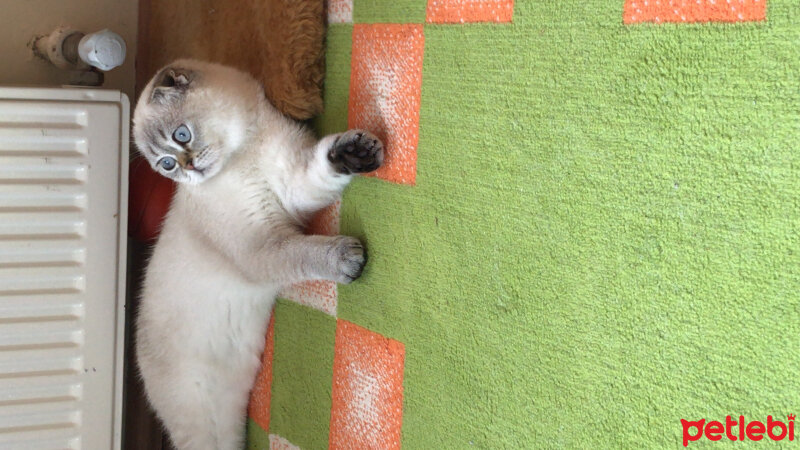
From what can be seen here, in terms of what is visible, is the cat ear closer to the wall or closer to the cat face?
the cat face

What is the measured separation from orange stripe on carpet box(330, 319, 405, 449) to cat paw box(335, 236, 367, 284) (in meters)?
0.12

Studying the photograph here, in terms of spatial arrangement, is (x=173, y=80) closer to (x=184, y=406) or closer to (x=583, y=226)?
(x=184, y=406)

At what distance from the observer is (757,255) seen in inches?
30.6

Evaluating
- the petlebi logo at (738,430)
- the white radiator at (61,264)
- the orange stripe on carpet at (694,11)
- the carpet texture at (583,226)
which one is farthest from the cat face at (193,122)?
the petlebi logo at (738,430)

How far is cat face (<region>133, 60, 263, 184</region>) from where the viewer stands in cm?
134

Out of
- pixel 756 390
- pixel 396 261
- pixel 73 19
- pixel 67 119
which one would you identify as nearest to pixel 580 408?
pixel 756 390

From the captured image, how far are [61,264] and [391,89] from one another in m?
0.78

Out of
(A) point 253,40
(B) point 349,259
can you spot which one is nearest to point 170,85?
→ (A) point 253,40

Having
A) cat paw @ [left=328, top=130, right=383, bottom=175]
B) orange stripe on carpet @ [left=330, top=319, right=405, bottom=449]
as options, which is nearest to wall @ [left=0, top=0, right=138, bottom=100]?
cat paw @ [left=328, top=130, right=383, bottom=175]

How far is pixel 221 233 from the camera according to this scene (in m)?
1.40

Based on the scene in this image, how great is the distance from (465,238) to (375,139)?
0.79ft

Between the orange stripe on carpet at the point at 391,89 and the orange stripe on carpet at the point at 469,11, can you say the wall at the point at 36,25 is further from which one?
the orange stripe on carpet at the point at 469,11

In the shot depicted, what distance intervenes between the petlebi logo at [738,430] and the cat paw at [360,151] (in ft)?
2.08

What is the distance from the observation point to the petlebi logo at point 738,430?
0.75 m
